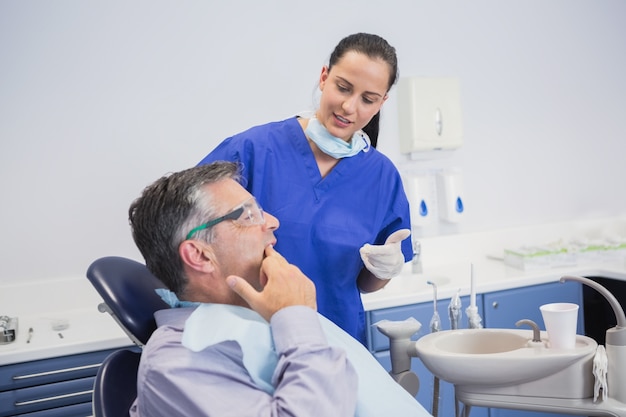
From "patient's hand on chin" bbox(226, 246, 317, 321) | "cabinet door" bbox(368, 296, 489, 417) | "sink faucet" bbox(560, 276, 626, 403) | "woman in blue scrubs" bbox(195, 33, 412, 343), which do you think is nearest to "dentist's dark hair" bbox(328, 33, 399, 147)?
"woman in blue scrubs" bbox(195, 33, 412, 343)

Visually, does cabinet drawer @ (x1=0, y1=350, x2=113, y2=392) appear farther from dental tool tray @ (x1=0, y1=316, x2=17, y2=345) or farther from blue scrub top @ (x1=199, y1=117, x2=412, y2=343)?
blue scrub top @ (x1=199, y1=117, x2=412, y2=343)

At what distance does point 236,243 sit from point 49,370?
1.09 meters

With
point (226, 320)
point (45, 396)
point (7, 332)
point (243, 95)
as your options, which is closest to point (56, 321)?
point (7, 332)

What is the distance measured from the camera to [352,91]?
5.32ft

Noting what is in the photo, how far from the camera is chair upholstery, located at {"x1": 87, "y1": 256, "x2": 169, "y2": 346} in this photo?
1.38 meters

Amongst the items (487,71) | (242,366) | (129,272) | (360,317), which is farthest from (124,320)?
(487,71)

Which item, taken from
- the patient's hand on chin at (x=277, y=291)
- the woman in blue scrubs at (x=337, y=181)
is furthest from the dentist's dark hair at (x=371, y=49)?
the patient's hand on chin at (x=277, y=291)

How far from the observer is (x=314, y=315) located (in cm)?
112

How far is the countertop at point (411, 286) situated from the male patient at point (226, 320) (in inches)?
27.7

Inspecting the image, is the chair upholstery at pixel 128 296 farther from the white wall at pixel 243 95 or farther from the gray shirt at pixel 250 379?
the white wall at pixel 243 95

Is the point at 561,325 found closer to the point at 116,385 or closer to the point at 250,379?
the point at 250,379

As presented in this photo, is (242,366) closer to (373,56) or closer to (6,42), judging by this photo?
(373,56)

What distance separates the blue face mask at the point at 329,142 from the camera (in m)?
1.72

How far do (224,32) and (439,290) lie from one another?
54.0 inches
